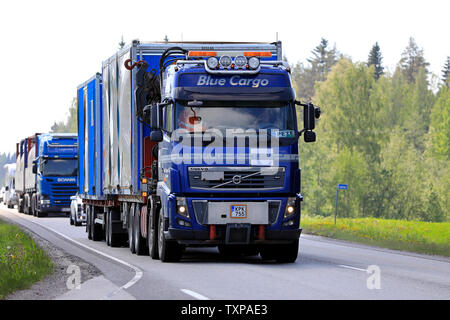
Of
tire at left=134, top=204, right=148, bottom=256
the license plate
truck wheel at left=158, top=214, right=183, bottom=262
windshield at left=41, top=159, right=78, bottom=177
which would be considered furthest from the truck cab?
windshield at left=41, top=159, right=78, bottom=177

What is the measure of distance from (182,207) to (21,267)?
10.3ft

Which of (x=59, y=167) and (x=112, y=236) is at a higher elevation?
(x=59, y=167)

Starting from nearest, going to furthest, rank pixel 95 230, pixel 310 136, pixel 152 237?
pixel 310 136 < pixel 152 237 < pixel 95 230

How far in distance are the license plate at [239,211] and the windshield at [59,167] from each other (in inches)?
1172

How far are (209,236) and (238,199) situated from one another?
2.84 feet

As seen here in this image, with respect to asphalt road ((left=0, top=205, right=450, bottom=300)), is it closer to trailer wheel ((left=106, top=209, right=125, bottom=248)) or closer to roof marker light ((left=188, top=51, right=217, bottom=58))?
trailer wheel ((left=106, top=209, right=125, bottom=248))

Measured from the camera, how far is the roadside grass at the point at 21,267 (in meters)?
14.2

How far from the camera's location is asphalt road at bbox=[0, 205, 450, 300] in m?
13.0

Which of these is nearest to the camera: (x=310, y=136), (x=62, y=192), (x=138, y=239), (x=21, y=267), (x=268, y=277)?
(x=268, y=277)

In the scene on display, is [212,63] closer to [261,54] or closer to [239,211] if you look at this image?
[261,54]

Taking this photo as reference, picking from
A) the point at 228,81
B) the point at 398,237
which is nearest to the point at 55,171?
the point at 398,237

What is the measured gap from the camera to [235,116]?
17.9 m
